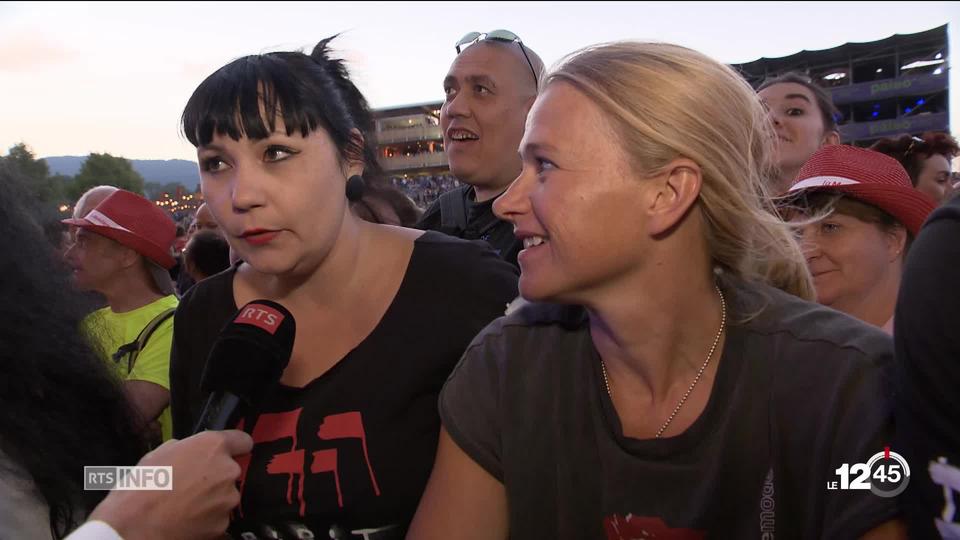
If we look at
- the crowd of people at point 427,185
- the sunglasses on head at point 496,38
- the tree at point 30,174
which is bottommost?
the crowd of people at point 427,185

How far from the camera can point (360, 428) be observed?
6.58 ft

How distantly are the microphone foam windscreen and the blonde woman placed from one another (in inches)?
17.5

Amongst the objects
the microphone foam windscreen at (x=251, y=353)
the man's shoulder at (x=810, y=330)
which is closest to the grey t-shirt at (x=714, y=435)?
the man's shoulder at (x=810, y=330)

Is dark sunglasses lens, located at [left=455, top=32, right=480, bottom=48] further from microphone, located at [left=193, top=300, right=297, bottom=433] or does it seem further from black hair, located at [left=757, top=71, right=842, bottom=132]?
microphone, located at [left=193, top=300, right=297, bottom=433]

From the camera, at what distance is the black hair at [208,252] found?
18.6 feet

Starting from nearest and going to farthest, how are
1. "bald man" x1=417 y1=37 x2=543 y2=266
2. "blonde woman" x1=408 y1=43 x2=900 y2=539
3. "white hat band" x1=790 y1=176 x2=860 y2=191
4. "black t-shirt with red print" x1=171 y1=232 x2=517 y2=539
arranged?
"blonde woman" x1=408 y1=43 x2=900 y2=539, "black t-shirt with red print" x1=171 y1=232 x2=517 y2=539, "white hat band" x1=790 y1=176 x2=860 y2=191, "bald man" x1=417 y1=37 x2=543 y2=266

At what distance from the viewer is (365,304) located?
2230 millimetres

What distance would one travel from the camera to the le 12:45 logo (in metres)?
1.36

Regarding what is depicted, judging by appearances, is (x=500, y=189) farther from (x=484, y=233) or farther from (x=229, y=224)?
(x=229, y=224)

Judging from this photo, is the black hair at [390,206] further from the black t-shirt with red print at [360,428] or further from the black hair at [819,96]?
the black hair at [819,96]

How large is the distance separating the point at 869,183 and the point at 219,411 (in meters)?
2.63

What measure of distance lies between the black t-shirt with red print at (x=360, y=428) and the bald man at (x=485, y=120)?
1.58m

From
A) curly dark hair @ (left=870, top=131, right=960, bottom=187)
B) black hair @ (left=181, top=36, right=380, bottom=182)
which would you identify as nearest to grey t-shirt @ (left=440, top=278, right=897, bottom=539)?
black hair @ (left=181, top=36, right=380, bottom=182)

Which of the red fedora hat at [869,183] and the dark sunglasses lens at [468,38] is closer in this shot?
the red fedora hat at [869,183]
